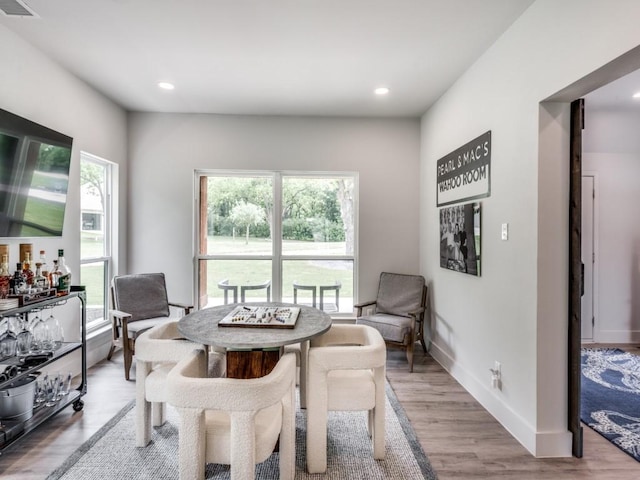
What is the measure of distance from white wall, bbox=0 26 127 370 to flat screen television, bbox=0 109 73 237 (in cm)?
14

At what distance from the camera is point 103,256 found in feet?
12.2

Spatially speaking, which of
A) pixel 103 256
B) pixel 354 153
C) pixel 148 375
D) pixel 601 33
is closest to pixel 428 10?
pixel 601 33

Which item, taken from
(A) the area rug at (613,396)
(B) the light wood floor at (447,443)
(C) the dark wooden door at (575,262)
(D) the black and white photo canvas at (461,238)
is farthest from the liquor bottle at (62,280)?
(A) the area rug at (613,396)

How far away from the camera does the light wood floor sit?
6.32ft

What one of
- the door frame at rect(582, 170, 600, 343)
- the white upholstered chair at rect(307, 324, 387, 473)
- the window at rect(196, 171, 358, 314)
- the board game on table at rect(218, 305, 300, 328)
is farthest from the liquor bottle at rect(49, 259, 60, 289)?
the door frame at rect(582, 170, 600, 343)

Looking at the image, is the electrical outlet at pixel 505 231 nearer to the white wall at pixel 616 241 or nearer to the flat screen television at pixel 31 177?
the white wall at pixel 616 241

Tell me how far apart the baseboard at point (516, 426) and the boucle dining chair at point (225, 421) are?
1636 mm

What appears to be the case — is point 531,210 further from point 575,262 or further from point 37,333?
point 37,333

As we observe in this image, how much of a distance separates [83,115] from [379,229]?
10.9 ft

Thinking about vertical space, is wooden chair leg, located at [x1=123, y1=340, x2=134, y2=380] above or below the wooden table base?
below

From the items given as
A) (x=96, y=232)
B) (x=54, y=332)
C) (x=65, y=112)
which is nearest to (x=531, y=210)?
(x=54, y=332)

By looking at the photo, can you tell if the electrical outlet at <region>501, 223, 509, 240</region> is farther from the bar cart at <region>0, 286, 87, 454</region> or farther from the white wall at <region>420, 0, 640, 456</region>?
the bar cart at <region>0, 286, 87, 454</region>

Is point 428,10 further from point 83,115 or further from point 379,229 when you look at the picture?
point 83,115

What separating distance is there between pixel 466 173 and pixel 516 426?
6.45 ft
